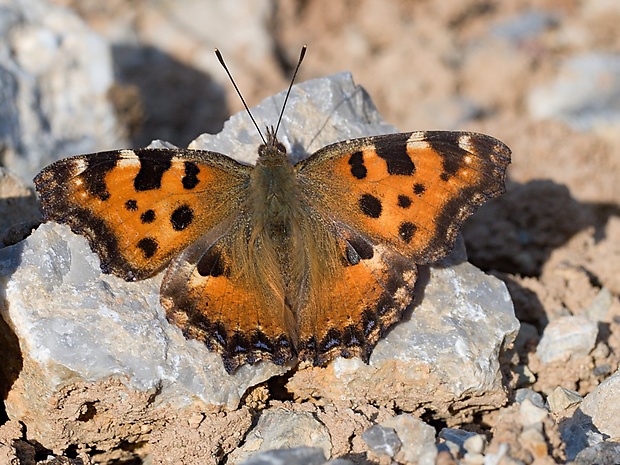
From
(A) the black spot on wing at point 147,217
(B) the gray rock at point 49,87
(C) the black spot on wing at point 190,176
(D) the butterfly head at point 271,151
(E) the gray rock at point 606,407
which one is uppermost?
(B) the gray rock at point 49,87

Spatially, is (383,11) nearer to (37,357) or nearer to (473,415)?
(473,415)

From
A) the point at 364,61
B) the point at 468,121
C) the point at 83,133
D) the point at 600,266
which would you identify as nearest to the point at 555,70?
the point at 468,121

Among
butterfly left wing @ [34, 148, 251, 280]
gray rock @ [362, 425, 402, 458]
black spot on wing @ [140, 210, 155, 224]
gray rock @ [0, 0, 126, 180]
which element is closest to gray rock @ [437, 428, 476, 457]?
gray rock @ [362, 425, 402, 458]

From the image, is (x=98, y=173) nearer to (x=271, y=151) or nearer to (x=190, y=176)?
(x=190, y=176)

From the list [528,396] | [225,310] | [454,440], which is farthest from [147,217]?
[528,396]

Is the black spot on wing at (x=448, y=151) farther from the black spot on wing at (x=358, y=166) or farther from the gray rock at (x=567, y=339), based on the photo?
the gray rock at (x=567, y=339)

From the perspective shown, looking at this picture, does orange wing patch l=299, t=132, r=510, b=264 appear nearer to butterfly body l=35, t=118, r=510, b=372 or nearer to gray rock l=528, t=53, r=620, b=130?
butterfly body l=35, t=118, r=510, b=372

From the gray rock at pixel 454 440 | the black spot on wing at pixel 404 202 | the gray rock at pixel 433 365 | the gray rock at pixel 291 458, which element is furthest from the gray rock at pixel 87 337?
the black spot on wing at pixel 404 202
